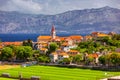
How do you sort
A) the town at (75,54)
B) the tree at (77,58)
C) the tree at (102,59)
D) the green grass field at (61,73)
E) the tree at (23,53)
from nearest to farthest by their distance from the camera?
the green grass field at (61,73), the tree at (102,59), the town at (75,54), the tree at (77,58), the tree at (23,53)

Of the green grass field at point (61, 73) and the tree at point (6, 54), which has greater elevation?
the tree at point (6, 54)

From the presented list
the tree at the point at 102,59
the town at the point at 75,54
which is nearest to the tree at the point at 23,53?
the town at the point at 75,54

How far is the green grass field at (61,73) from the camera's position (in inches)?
2571

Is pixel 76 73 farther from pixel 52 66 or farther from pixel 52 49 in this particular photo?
pixel 52 49

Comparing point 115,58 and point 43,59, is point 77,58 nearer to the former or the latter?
point 43,59

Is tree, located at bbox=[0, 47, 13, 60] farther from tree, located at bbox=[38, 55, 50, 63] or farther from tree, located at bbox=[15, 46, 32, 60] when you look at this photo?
tree, located at bbox=[38, 55, 50, 63]

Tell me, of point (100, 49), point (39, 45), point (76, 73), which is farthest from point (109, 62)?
point (39, 45)

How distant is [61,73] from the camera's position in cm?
7194

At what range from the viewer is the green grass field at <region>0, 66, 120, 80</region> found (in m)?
65.3

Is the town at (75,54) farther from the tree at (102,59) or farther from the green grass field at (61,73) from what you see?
the green grass field at (61,73)

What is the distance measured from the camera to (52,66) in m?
84.3

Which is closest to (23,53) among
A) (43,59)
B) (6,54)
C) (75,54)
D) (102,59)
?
(6,54)

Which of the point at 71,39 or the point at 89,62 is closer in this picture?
the point at 89,62

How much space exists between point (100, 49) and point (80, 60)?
1611 centimetres
